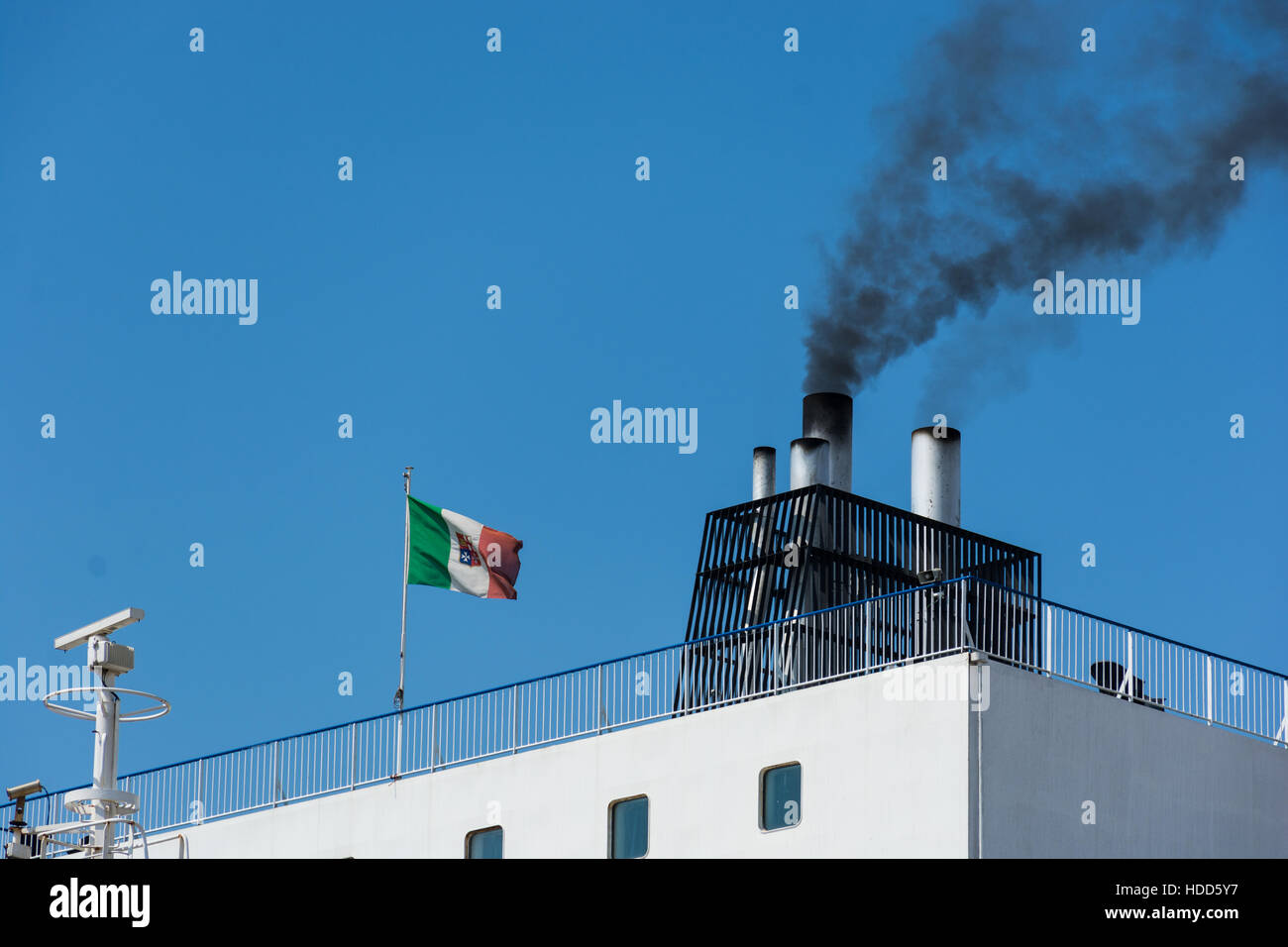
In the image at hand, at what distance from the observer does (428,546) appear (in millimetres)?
43625

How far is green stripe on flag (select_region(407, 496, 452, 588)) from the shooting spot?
43.5 meters

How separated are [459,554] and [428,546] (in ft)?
2.03

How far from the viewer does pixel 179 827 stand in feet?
145

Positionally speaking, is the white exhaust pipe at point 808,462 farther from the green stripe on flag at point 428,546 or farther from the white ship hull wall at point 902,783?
the white ship hull wall at point 902,783

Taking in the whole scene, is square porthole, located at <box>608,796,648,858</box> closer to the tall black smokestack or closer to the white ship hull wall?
the white ship hull wall

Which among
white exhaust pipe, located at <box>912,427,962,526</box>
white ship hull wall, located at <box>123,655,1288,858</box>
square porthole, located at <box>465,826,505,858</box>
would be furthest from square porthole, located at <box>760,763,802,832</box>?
white exhaust pipe, located at <box>912,427,962,526</box>

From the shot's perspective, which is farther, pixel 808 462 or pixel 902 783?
pixel 808 462

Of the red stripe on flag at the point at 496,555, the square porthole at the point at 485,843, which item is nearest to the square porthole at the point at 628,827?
the square porthole at the point at 485,843

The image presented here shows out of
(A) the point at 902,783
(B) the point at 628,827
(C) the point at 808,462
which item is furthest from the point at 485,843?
(C) the point at 808,462

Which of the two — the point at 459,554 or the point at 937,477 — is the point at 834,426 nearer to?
the point at 937,477

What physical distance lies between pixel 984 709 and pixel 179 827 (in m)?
18.0

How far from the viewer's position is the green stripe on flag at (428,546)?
4347cm
